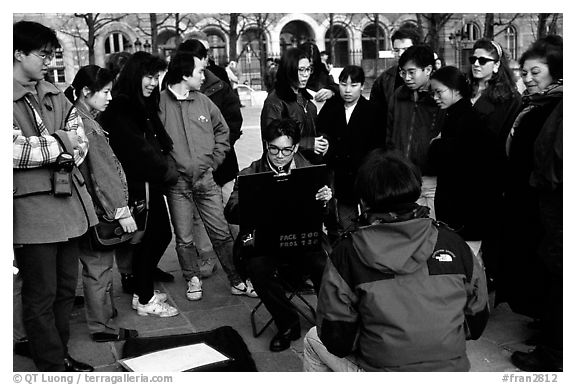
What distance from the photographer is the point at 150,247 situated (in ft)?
14.2

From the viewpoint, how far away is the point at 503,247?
3.96 meters

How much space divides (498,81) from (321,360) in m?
2.61

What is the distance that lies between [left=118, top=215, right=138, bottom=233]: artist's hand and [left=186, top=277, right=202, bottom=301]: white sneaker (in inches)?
37.9

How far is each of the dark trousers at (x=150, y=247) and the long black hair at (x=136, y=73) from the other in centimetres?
72

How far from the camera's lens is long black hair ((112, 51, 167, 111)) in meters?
3.90

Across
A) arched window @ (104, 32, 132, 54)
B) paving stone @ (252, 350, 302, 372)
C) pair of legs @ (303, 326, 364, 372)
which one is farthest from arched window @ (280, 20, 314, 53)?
pair of legs @ (303, 326, 364, 372)

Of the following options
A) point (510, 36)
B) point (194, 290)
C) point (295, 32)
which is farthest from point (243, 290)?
point (295, 32)

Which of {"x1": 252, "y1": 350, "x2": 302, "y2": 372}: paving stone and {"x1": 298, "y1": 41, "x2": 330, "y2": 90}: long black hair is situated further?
{"x1": 298, "y1": 41, "x2": 330, "y2": 90}: long black hair

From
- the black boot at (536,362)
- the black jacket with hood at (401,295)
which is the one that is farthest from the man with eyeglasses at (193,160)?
the black jacket with hood at (401,295)

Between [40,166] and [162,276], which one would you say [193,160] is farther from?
[40,166]

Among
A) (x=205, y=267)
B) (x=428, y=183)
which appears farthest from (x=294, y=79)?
(x=205, y=267)

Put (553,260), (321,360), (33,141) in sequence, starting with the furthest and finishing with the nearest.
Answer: (553,260)
(33,141)
(321,360)

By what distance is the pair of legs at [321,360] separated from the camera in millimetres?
2543

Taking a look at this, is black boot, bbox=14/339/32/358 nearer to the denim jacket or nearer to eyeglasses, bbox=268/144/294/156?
the denim jacket
